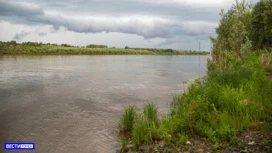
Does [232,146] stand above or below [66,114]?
above

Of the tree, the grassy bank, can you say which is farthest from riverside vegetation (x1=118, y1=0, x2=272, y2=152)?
the tree

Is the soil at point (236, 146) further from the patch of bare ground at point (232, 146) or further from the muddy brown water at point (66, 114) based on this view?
the muddy brown water at point (66, 114)

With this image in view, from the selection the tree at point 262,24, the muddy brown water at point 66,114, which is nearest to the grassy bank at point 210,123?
the muddy brown water at point 66,114

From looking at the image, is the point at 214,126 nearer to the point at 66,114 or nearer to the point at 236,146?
the point at 236,146

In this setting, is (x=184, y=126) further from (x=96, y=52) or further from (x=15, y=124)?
(x=96, y=52)

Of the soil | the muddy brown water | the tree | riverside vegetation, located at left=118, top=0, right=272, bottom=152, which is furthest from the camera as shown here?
the tree

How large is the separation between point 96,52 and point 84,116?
115m

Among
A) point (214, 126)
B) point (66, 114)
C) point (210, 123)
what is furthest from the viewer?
point (66, 114)

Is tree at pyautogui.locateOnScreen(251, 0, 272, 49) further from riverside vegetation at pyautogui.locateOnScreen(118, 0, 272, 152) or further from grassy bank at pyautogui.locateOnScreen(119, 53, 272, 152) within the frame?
grassy bank at pyautogui.locateOnScreen(119, 53, 272, 152)

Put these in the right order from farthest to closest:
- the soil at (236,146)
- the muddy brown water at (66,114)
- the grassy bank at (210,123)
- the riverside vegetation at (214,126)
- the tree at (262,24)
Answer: the tree at (262,24)
the muddy brown water at (66,114)
the grassy bank at (210,123)
the riverside vegetation at (214,126)
the soil at (236,146)

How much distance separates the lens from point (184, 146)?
7.30 m

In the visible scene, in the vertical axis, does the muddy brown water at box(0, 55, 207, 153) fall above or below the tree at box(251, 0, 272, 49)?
below

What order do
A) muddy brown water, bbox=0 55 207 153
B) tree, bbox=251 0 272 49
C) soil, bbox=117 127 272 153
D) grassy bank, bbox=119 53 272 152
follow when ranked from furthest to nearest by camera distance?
tree, bbox=251 0 272 49
muddy brown water, bbox=0 55 207 153
grassy bank, bbox=119 53 272 152
soil, bbox=117 127 272 153

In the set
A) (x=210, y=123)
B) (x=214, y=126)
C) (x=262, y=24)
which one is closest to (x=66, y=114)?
(x=210, y=123)
